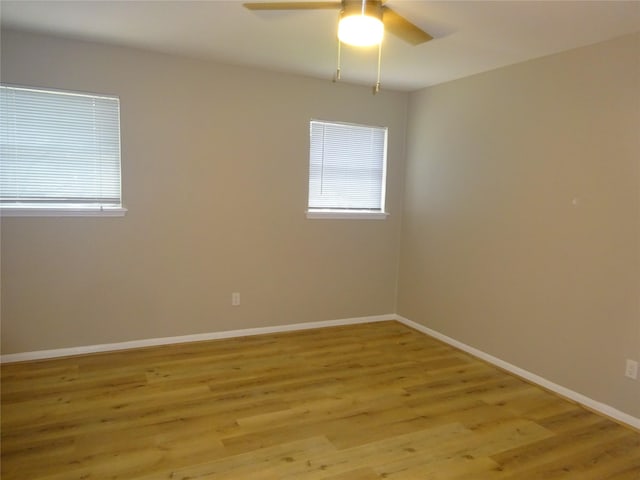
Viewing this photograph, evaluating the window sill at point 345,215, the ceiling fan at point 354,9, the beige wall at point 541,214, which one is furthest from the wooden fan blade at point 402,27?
the window sill at point 345,215

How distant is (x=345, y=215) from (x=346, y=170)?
0.45 m

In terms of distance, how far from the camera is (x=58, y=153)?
131 inches

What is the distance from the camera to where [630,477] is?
7.32 feet

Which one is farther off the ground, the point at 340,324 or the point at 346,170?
the point at 346,170

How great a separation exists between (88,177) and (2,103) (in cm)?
72

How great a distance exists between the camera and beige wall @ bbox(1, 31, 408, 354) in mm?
3336

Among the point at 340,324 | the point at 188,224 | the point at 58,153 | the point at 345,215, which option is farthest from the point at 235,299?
the point at 58,153

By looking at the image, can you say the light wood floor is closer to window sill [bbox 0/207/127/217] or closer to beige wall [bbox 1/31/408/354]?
beige wall [bbox 1/31/408/354]

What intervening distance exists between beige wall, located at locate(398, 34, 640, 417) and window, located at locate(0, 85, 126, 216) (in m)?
2.84

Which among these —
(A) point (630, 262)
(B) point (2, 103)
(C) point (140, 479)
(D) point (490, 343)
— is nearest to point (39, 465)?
(C) point (140, 479)

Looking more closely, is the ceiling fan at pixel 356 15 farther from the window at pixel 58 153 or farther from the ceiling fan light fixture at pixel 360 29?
the window at pixel 58 153

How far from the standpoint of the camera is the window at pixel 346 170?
4.29 meters

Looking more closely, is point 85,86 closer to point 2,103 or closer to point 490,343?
point 2,103

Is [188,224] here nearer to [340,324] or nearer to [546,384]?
[340,324]
